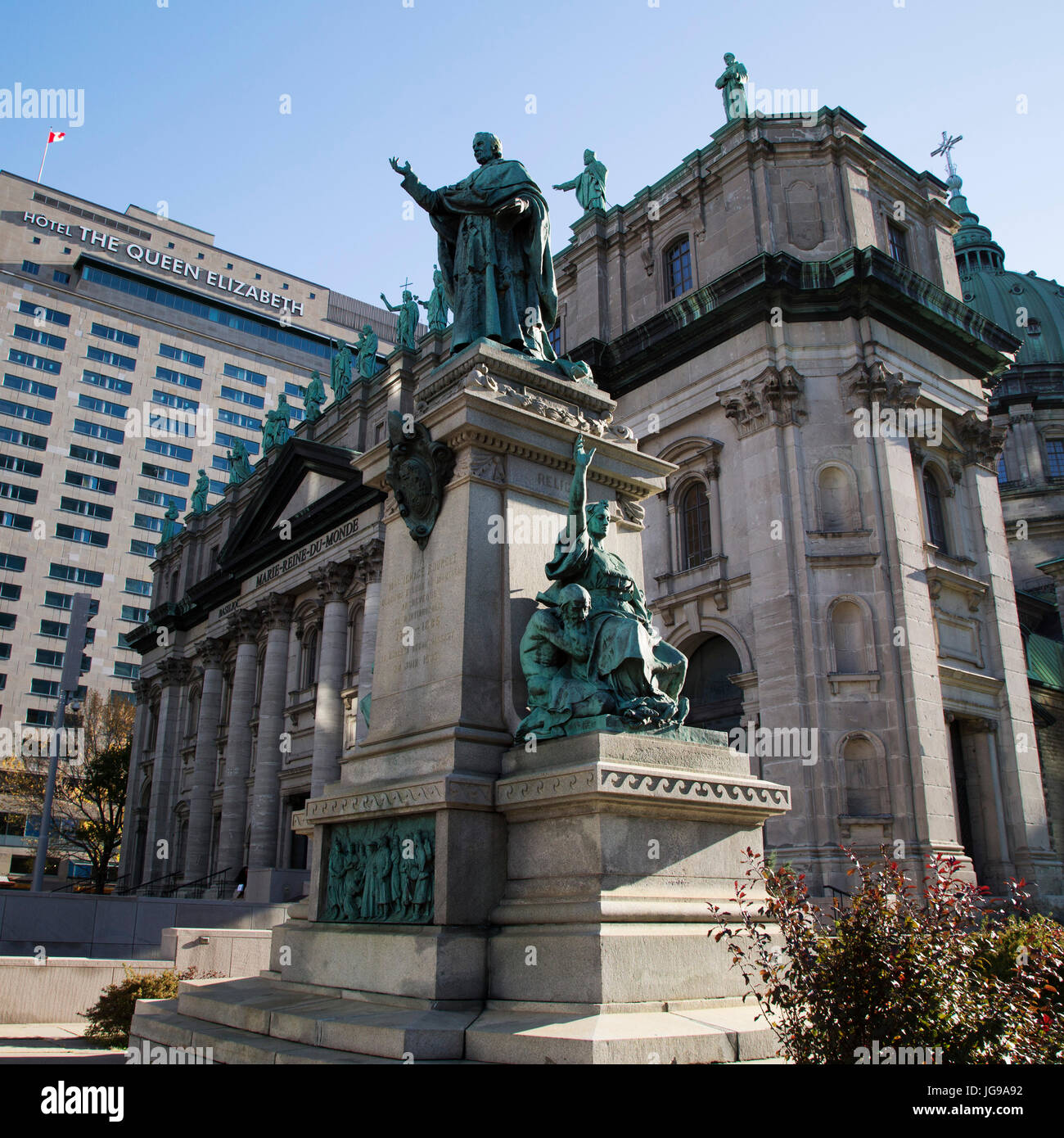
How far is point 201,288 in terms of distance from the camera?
10569cm

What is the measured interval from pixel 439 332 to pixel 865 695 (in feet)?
76.2

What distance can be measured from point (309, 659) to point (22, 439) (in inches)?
2336

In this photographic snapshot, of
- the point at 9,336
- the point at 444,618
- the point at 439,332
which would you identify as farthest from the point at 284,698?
the point at 9,336

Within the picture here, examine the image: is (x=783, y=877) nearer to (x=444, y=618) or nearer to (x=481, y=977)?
(x=481, y=977)

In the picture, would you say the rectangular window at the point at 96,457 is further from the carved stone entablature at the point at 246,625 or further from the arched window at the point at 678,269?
the arched window at the point at 678,269

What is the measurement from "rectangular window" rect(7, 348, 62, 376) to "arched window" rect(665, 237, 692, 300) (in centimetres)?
7619

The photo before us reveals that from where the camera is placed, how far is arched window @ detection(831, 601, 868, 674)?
85.3 ft

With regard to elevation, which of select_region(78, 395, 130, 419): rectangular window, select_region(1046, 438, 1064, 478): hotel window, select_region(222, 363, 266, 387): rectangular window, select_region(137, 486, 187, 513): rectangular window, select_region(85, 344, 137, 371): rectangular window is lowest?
select_region(1046, 438, 1064, 478): hotel window

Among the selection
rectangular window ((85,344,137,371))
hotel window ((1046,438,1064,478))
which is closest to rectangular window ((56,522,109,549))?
rectangular window ((85,344,137,371))

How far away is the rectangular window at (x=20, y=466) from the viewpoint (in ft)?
290

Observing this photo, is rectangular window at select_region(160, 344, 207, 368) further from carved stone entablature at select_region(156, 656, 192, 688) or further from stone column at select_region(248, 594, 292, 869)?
stone column at select_region(248, 594, 292, 869)

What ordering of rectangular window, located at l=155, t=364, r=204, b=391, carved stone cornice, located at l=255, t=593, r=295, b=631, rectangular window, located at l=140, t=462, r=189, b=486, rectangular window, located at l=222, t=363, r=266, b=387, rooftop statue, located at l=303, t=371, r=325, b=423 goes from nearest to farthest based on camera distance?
1. carved stone cornice, located at l=255, t=593, r=295, b=631
2. rooftop statue, located at l=303, t=371, r=325, b=423
3. rectangular window, located at l=140, t=462, r=189, b=486
4. rectangular window, located at l=155, t=364, r=204, b=391
5. rectangular window, located at l=222, t=363, r=266, b=387

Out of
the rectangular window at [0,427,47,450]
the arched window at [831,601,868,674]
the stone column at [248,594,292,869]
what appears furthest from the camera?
the rectangular window at [0,427,47,450]

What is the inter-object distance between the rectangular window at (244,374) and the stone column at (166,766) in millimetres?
52924
